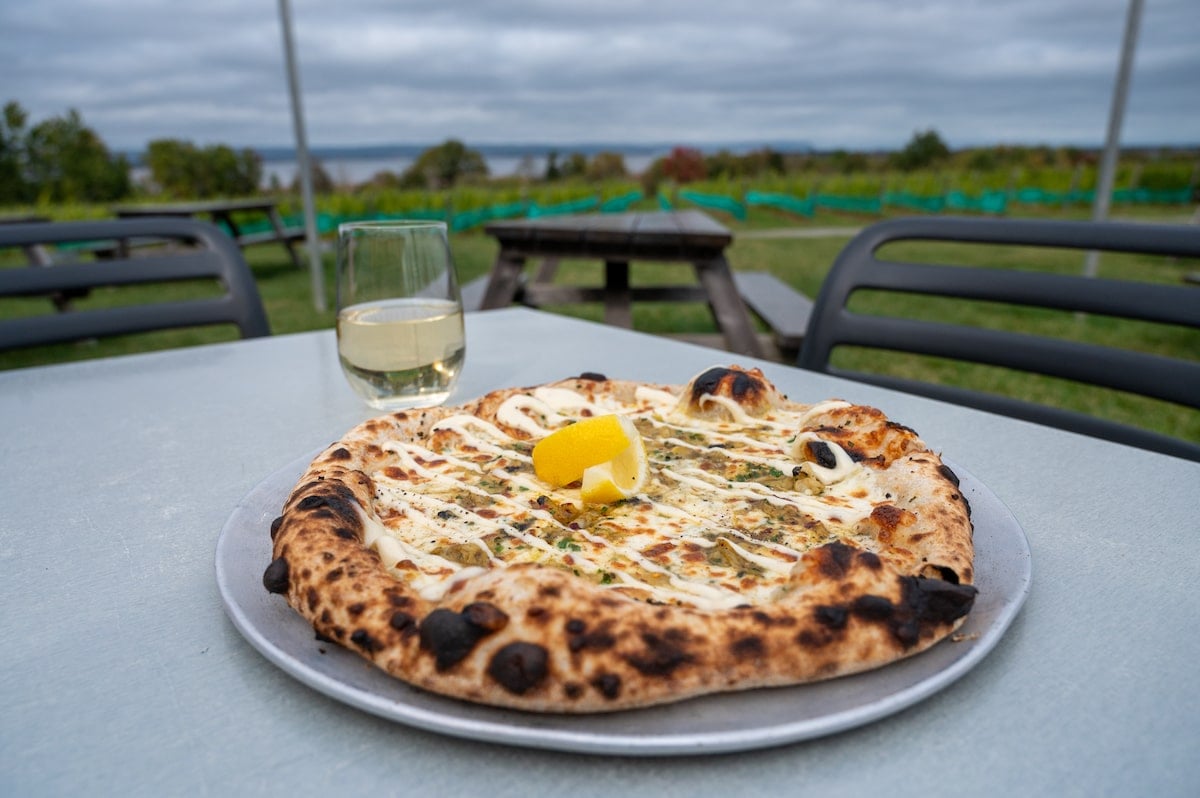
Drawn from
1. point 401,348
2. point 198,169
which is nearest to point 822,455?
point 401,348

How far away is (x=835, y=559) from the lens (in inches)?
32.7

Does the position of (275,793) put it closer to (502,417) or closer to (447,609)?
(447,609)

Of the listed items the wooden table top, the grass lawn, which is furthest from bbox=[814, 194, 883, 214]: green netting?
the wooden table top

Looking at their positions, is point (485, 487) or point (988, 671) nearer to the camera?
point (988, 671)

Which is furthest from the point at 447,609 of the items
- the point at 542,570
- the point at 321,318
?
the point at 321,318

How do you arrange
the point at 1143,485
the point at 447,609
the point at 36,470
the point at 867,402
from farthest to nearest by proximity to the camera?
the point at 867,402 → the point at 36,470 → the point at 1143,485 → the point at 447,609

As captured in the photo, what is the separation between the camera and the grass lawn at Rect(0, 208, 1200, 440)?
229 inches

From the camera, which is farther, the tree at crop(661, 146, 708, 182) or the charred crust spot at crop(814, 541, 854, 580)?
the tree at crop(661, 146, 708, 182)

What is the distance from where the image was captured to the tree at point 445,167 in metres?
21.0

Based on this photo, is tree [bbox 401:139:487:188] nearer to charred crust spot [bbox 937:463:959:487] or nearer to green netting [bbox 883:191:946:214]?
green netting [bbox 883:191:946:214]

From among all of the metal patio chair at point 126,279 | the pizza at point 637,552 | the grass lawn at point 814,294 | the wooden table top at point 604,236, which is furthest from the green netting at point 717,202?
the pizza at point 637,552

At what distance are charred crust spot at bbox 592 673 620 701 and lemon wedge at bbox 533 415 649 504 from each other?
1.23ft

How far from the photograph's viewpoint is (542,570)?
80 cm

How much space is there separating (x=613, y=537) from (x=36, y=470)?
101 cm
